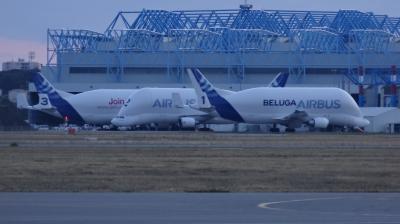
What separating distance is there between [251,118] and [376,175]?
70.3 meters

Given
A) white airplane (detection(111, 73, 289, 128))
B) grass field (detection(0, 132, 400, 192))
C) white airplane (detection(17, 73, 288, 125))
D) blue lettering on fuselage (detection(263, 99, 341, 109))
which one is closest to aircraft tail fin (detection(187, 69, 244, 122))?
white airplane (detection(111, 73, 289, 128))

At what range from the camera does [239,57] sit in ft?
480

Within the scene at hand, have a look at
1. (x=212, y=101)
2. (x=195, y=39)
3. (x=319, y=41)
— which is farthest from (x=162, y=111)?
(x=319, y=41)

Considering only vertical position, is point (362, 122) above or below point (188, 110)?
below

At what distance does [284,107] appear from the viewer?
366 ft

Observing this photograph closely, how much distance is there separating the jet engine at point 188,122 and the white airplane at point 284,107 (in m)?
1.90

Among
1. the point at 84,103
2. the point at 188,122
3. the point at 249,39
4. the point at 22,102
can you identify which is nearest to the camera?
the point at 188,122

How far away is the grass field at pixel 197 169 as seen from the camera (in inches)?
1460

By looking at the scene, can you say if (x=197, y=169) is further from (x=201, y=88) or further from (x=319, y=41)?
(x=319, y=41)

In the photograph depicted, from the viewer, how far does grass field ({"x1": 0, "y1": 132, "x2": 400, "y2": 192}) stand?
37094mm

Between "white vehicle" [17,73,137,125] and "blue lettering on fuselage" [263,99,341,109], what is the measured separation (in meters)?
18.5

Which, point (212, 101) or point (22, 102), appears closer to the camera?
point (212, 101)

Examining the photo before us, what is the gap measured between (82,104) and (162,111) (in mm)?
10962

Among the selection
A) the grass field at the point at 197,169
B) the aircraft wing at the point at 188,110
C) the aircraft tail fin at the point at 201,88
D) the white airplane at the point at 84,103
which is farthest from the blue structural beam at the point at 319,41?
the grass field at the point at 197,169
